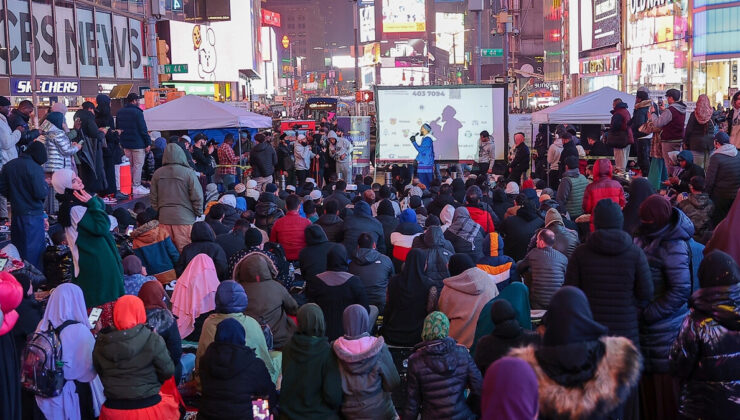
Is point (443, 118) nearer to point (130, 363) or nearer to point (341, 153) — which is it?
point (341, 153)

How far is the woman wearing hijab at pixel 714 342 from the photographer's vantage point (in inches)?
207

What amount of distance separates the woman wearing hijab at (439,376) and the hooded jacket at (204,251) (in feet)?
13.9

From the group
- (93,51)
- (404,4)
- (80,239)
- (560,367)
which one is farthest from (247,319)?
(404,4)

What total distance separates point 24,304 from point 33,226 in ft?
14.7

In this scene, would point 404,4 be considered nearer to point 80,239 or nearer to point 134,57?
point 134,57

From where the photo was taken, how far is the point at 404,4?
4434 inches

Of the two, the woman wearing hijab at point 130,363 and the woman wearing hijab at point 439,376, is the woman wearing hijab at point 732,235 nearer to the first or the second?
the woman wearing hijab at point 439,376

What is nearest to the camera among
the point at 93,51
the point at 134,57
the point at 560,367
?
the point at 560,367

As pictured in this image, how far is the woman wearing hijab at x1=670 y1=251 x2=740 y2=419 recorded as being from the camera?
525 cm

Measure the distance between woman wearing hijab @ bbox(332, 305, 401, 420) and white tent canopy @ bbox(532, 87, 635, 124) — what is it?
15.7 m

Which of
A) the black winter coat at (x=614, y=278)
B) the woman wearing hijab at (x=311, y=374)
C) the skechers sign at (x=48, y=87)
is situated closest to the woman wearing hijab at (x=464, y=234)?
the black winter coat at (x=614, y=278)

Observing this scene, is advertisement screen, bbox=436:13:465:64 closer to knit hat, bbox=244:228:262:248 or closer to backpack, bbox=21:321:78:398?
knit hat, bbox=244:228:262:248

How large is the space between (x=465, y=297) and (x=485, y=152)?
557 inches

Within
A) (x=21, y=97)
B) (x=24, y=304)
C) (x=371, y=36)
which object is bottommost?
(x=24, y=304)
